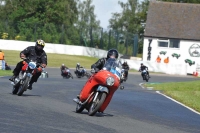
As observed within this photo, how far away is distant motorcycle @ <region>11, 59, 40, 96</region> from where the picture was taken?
62.1 ft

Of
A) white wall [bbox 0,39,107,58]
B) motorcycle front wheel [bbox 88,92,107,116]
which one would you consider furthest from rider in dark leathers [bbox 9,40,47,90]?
white wall [bbox 0,39,107,58]

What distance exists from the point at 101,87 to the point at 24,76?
189 inches

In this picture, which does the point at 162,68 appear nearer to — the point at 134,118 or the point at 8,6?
the point at 8,6

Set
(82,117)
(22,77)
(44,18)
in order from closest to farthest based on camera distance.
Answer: (82,117) < (22,77) < (44,18)

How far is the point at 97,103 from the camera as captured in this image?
14.8 meters

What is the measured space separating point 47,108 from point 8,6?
274ft

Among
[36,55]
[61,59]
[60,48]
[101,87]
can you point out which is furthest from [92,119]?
[60,48]

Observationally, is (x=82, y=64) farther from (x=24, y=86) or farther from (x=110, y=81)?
(x=110, y=81)

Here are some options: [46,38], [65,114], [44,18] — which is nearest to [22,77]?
[65,114]

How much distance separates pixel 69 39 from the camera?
2842 inches

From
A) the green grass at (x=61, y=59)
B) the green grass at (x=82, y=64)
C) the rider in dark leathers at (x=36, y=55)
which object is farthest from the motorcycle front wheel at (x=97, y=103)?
the green grass at (x=61, y=59)

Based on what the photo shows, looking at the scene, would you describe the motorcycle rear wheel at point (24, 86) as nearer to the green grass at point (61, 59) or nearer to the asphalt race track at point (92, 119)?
the asphalt race track at point (92, 119)

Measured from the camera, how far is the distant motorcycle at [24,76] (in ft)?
62.1

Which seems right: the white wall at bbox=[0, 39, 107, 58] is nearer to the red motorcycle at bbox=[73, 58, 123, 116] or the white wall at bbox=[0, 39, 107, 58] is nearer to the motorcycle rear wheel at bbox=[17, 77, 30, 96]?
the motorcycle rear wheel at bbox=[17, 77, 30, 96]
